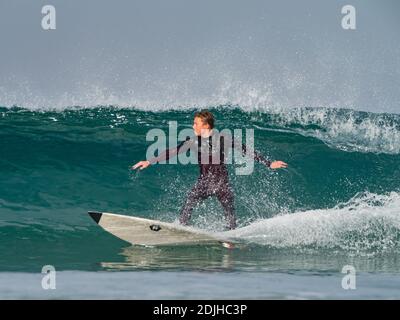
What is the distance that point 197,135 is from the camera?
846cm

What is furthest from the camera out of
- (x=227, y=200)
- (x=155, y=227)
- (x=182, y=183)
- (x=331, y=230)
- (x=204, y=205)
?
(x=182, y=183)

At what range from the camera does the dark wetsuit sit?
8477mm

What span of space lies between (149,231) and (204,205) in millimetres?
2445

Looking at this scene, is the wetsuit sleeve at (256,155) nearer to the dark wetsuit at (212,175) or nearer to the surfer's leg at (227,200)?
the dark wetsuit at (212,175)

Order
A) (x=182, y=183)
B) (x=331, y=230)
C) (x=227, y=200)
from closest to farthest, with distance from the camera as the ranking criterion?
(x=227, y=200)
(x=331, y=230)
(x=182, y=183)

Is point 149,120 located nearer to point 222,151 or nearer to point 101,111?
point 101,111

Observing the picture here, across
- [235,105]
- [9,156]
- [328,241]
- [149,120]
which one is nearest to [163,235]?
[328,241]

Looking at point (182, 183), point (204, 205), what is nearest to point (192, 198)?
point (204, 205)

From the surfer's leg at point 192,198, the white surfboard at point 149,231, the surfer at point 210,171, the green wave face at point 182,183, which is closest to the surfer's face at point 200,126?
the surfer at point 210,171

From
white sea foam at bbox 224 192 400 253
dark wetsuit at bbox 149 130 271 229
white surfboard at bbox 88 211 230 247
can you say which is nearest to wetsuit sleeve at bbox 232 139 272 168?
dark wetsuit at bbox 149 130 271 229

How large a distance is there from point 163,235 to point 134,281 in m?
2.08

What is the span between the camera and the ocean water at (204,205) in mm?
6324

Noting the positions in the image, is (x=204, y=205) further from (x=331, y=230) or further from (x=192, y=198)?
(x=331, y=230)

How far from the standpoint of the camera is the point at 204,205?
10.7m
